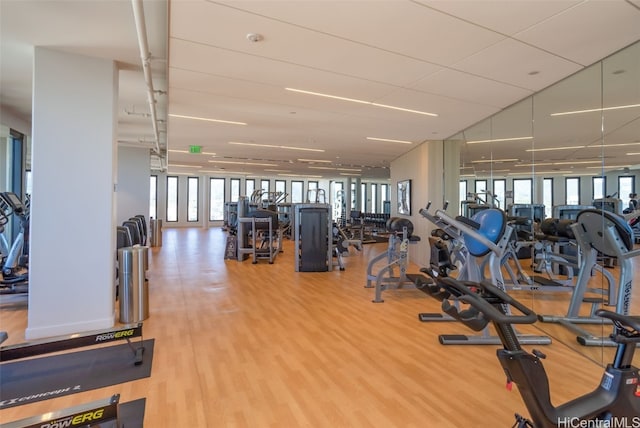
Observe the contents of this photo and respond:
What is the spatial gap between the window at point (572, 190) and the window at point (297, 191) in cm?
1707

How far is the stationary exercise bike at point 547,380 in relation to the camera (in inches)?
58.2

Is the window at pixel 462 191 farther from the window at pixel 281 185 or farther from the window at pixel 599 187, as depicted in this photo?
the window at pixel 281 185

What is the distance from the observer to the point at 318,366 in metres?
2.81

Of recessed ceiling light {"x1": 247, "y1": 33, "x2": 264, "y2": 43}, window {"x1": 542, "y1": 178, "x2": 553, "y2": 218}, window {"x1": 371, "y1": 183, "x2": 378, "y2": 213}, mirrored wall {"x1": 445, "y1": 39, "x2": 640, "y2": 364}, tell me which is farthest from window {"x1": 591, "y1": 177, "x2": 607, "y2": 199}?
window {"x1": 371, "y1": 183, "x2": 378, "y2": 213}

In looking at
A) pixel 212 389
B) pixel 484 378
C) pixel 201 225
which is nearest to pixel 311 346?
pixel 212 389

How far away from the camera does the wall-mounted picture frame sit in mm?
8750

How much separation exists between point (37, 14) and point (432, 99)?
439 cm

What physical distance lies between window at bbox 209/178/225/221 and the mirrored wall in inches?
592

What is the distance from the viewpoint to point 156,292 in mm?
5230

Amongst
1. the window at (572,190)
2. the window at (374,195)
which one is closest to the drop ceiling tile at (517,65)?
the window at (572,190)

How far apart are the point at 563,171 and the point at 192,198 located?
17820 millimetres

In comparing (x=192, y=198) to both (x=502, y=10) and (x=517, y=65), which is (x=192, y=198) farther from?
(x=502, y=10)

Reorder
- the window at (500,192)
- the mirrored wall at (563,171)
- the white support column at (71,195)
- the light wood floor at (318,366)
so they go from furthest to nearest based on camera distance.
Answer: the window at (500,192) < the white support column at (71,195) < the mirrored wall at (563,171) < the light wood floor at (318,366)

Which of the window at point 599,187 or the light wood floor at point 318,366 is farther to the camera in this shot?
the window at point 599,187
